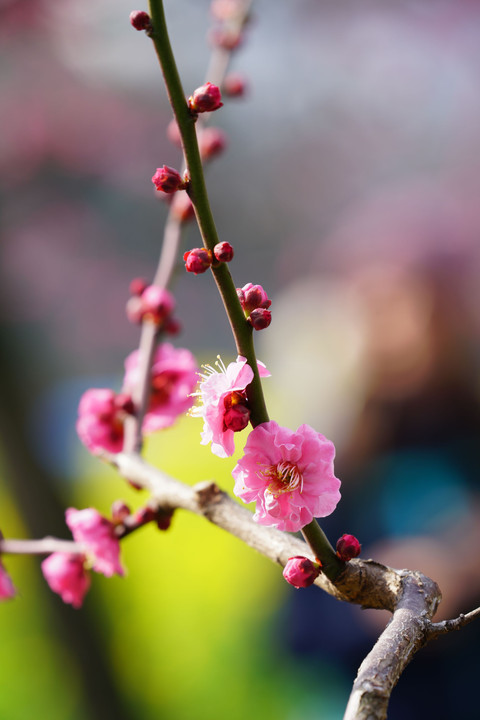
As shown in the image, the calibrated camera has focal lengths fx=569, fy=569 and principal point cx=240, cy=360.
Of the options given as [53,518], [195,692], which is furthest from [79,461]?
[195,692]

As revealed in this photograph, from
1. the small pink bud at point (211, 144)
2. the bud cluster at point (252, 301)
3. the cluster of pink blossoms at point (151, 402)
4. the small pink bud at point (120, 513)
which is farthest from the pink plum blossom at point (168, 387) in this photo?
the bud cluster at point (252, 301)

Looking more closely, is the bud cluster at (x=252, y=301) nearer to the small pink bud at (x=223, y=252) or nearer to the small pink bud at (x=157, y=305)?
the small pink bud at (x=223, y=252)

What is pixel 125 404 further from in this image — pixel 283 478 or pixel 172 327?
pixel 283 478

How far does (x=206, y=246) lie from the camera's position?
0.90 ft

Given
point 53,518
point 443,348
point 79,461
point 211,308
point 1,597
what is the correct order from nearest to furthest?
point 1,597, point 53,518, point 443,348, point 79,461, point 211,308

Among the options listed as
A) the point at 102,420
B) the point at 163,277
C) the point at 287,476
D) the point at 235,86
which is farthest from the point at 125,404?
the point at 235,86

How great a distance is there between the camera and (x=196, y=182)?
0.27 metres

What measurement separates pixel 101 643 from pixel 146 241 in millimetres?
1764

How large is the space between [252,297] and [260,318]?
0.02 metres

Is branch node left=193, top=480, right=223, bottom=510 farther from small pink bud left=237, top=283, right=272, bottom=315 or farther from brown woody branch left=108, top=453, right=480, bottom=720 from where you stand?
small pink bud left=237, top=283, right=272, bottom=315

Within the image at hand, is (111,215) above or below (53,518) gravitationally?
above

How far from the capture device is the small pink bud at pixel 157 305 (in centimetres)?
60

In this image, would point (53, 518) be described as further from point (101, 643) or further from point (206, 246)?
point (206, 246)

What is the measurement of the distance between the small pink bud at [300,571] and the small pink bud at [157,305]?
34 cm
